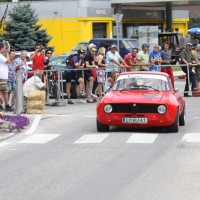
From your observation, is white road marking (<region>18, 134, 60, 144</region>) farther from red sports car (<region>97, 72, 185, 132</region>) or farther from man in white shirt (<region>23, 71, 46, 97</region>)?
man in white shirt (<region>23, 71, 46, 97</region>)

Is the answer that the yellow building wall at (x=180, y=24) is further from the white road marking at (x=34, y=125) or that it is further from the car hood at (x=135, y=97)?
the car hood at (x=135, y=97)

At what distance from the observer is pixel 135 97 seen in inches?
685

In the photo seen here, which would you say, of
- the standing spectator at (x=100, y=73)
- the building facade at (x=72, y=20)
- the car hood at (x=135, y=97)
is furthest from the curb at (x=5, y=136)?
the building facade at (x=72, y=20)

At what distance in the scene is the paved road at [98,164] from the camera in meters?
10.2

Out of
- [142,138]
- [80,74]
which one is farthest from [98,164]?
[80,74]

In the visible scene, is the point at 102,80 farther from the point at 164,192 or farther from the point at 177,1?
the point at 177,1

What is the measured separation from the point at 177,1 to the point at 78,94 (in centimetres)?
3588

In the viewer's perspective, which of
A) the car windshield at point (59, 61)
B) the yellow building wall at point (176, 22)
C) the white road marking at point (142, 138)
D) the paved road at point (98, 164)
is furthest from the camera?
the yellow building wall at point (176, 22)

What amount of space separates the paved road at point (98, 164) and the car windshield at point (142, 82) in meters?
1.04

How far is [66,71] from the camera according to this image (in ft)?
86.6

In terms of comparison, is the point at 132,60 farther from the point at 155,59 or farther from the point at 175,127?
the point at 175,127

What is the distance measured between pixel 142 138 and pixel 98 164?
383 centimetres

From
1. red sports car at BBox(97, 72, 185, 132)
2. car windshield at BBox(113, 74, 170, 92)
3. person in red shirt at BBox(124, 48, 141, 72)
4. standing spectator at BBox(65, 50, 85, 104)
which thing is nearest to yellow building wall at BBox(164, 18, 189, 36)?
person in red shirt at BBox(124, 48, 141, 72)

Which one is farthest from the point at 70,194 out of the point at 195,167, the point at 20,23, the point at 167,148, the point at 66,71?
the point at 20,23
